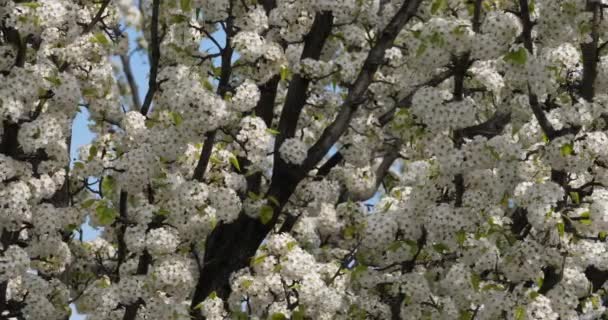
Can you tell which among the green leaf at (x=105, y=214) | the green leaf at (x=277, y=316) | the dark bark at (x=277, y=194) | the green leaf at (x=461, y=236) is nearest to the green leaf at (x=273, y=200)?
the dark bark at (x=277, y=194)

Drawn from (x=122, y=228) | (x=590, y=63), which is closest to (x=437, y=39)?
(x=590, y=63)

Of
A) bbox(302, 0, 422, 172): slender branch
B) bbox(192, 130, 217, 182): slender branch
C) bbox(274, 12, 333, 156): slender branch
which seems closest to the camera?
bbox(192, 130, 217, 182): slender branch

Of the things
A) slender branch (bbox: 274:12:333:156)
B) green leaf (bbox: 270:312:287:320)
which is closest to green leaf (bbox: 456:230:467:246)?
green leaf (bbox: 270:312:287:320)

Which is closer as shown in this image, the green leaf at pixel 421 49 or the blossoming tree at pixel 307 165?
the green leaf at pixel 421 49

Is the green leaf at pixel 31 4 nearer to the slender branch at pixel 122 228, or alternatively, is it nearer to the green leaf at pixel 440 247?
the slender branch at pixel 122 228

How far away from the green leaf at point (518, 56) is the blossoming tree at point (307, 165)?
0.09 ft

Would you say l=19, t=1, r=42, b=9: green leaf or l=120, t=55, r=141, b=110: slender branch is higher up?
l=19, t=1, r=42, b=9: green leaf

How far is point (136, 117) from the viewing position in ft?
35.6

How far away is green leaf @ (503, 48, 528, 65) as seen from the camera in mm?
9328

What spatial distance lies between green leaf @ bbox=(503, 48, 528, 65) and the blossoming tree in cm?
3

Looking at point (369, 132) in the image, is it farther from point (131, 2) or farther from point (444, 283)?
point (131, 2)

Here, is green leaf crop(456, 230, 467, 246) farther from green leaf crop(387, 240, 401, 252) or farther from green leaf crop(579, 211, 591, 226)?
green leaf crop(579, 211, 591, 226)

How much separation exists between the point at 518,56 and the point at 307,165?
3065 mm

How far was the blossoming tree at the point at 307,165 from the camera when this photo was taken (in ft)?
32.2
